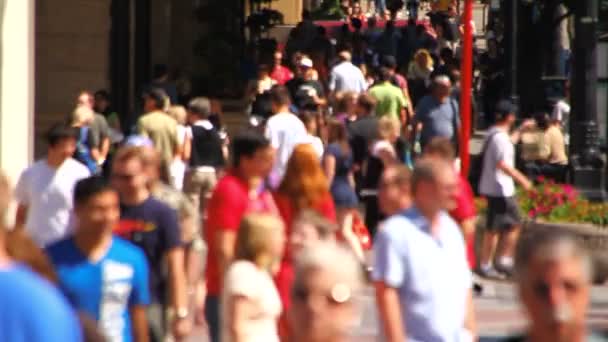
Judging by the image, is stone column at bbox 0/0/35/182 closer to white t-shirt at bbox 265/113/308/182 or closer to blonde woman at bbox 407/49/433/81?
white t-shirt at bbox 265/113/308/182

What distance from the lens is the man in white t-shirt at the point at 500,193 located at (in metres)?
16.5

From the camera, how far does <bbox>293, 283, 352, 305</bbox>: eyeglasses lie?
188 inches

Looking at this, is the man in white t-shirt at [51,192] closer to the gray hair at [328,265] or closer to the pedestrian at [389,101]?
the gray hair at [328,265]

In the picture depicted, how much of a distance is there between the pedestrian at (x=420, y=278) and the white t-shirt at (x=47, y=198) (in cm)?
359

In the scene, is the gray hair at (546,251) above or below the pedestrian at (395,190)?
above

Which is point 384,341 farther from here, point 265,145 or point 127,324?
point 265,145

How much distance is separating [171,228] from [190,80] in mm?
18602

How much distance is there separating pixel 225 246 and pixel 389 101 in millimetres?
13840

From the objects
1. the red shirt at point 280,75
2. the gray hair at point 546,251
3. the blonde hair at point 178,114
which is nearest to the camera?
the gray hair at point 546,251

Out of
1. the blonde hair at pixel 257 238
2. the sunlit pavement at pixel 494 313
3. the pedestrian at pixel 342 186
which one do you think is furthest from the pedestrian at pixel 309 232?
the pedestrian at pixel 342 186

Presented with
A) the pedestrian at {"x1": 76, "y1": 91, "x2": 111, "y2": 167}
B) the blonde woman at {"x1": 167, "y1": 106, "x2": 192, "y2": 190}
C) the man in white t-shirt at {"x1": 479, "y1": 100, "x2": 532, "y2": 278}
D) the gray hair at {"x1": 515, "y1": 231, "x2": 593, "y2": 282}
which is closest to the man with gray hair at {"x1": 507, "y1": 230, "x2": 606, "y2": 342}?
the gray hair at {"x1": 515, "y1": 231, "x2": 593, "y2": 282}

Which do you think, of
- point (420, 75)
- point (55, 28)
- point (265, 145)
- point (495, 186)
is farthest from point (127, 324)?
point (420, 75)

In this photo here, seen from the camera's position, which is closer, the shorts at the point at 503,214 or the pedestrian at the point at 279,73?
the shorts at the point at 503,214

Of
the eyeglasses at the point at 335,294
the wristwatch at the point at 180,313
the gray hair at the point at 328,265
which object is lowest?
the wristwatch at the point at 180,313
